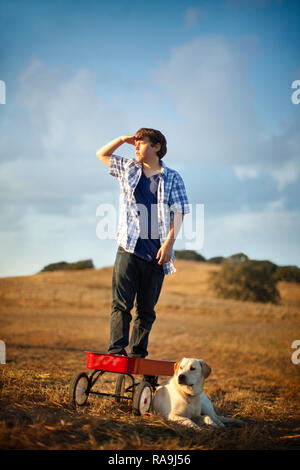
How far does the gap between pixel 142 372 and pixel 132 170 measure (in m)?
2.00

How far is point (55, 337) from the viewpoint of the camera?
480 inches

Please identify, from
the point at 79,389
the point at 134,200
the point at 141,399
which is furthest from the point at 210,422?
the point at 134,200

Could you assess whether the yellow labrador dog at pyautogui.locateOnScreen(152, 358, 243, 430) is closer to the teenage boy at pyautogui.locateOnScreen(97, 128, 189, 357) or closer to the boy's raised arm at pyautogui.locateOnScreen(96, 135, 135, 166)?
the teenage boy at pyautogui.locateOnScreen(97, 128, 189, 357)

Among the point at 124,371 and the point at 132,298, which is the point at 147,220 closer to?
the point at 132,298

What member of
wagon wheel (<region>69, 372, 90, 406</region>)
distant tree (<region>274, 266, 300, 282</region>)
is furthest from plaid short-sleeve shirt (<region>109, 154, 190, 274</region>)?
distant tree (<region>274, 266, 300, 282</region>)

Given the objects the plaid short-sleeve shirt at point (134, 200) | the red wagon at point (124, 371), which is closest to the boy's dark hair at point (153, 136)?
the plaid short-sleeve shirt at point (134, 200)

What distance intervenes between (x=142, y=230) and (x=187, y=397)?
1.63 meters

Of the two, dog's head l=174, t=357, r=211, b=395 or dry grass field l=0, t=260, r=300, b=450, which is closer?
dry grass field l=0, t=260, r=300, b=450

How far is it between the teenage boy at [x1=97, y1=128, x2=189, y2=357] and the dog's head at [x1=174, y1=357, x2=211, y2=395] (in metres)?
0.57

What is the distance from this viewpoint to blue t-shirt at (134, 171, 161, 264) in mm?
3840

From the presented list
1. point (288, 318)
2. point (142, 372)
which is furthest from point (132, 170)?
point (288, 318)

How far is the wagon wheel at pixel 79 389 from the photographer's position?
3367 millimetres

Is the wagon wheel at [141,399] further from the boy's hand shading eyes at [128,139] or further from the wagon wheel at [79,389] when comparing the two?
the boy's hand shading eyes at [128,139]

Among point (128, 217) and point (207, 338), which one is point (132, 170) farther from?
point (207, 338)
